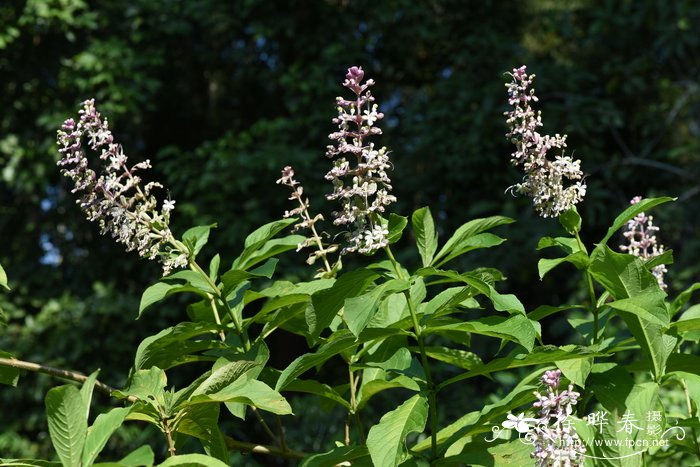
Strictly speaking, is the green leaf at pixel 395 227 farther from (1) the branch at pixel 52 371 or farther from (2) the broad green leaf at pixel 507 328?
(1) the branch at pixel 52 371

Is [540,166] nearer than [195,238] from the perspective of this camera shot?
Yes

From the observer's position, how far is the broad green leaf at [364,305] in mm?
983

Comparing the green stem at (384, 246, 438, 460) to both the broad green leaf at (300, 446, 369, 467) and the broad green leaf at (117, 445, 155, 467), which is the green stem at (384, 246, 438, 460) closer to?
the broad green leaf at (300, 446, 369, 467)

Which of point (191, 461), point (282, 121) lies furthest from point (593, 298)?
point (282, 121)

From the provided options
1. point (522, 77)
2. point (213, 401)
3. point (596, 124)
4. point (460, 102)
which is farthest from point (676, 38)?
point (213, 401)

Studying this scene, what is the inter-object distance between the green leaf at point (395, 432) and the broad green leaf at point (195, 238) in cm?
37

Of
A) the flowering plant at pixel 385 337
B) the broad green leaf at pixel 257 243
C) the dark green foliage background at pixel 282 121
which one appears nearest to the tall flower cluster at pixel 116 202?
the flowering plant at pixel 385 337

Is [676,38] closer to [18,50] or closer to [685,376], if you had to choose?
[18,50]

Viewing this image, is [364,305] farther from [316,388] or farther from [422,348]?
[316,388]

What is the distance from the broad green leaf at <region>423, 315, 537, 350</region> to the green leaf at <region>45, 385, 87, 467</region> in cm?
43

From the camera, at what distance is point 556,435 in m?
0.90

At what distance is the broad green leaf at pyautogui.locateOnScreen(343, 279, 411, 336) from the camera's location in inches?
38.7

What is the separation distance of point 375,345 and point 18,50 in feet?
19.5

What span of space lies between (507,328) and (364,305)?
6.9 inches
